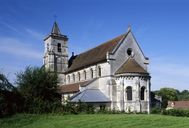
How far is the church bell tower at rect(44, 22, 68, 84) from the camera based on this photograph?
2215 inches

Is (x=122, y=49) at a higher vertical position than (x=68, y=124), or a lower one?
higher

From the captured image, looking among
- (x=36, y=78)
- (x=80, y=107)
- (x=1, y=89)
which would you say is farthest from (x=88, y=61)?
(x=1, y=89)

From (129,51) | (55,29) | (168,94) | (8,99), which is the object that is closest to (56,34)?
(55,29)

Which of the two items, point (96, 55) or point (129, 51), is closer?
point (129, 51)

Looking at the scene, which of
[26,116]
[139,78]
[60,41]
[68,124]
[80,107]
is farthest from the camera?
[60,41]

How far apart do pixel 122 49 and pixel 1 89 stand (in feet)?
64.6

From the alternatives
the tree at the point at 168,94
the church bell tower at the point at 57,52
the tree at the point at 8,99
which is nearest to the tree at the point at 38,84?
the tree at the point at 8,99

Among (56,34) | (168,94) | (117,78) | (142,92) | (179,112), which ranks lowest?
(179,112)

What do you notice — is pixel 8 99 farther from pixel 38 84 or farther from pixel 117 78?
pixel 117 78

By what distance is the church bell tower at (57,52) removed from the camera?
5625 centimetres

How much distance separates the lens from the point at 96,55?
159ft

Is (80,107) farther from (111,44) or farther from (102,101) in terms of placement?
(111,44)

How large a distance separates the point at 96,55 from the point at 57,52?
1175 cm

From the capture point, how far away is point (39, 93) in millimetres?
36719
